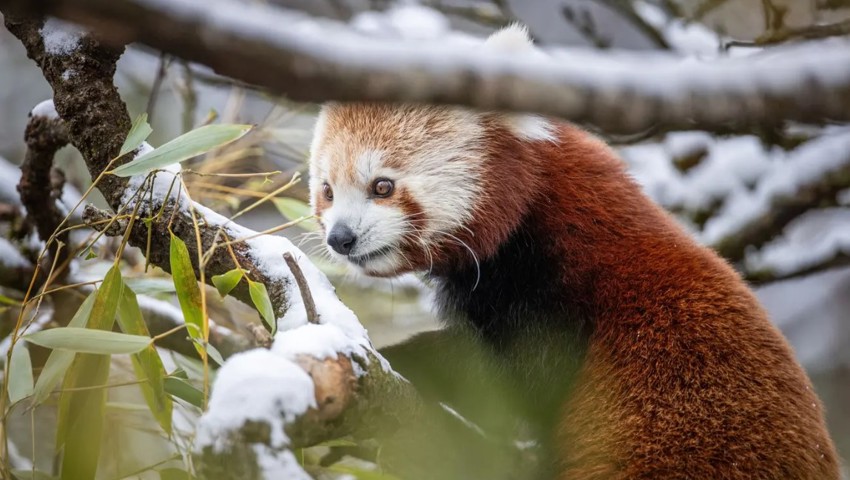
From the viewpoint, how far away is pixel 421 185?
2.10m

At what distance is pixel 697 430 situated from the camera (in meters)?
1.73

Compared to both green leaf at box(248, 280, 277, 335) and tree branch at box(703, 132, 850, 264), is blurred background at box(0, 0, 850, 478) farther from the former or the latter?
green leaf at box(248, 280, 277, 335)

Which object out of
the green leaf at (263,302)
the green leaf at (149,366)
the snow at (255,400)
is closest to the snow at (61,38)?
the green leaf at (149,366)

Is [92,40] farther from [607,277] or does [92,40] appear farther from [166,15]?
[607,277]

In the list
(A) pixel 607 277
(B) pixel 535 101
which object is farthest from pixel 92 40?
(A) pixel 607 277

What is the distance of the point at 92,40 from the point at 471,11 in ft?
9.56

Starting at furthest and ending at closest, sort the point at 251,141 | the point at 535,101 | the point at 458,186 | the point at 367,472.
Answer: the point at 251,141 < the point at 458,186 < the point at 367,472 < the point at 535,101

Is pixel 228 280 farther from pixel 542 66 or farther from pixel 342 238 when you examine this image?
pixel 542 66

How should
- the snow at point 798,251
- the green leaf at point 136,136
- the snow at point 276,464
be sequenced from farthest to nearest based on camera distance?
the snow at point 798,251
the green leaf at point 136,136
the snow at point 276,464

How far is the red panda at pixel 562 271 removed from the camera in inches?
71.2

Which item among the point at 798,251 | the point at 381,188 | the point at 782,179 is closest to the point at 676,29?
the point at 782,179

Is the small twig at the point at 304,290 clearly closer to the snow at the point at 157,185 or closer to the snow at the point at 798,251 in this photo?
the snow at the point at 157,185

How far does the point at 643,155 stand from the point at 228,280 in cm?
285

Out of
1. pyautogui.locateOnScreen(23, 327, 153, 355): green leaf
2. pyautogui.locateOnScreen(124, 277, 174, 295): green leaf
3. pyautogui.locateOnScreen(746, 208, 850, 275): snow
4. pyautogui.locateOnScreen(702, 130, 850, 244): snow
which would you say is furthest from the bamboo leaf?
pyautogui.locateOnScreen(746, 208, 850, 275): snow
